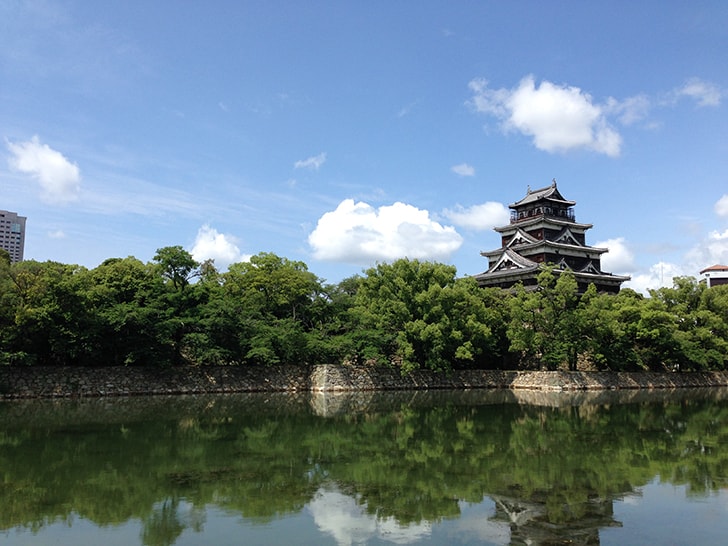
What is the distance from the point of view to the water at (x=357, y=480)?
716 centimetres

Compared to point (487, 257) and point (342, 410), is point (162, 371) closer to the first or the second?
point (342, 410)

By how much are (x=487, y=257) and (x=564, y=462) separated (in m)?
41.2

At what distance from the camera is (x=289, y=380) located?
1211 inches


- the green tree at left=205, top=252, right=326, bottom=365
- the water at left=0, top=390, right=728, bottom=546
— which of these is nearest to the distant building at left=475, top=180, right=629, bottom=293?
the green tree at left=205, top=252, right=326, bottom=365

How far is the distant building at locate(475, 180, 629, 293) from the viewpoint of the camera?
47019 millimetres

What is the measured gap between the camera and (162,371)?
1080 inches

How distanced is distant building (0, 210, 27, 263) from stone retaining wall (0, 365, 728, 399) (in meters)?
86.0

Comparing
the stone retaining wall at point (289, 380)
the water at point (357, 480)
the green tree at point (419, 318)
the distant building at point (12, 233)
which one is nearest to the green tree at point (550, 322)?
the stone retaining wall at point (289, 380)

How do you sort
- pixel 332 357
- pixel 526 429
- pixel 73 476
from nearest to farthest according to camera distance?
pixel 73 476 → pixel 526 429 → pixel 332 357

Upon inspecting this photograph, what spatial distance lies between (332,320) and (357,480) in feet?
81.3

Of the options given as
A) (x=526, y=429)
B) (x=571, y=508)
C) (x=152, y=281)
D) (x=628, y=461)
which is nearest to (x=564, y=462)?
(x=628, y=461)

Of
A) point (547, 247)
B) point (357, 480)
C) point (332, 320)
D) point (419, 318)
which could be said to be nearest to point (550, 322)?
point (419, 318)

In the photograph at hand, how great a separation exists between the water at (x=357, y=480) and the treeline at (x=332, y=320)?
603 centimetres

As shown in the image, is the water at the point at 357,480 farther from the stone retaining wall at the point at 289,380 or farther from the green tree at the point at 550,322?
the green tree at the point at 550,322
